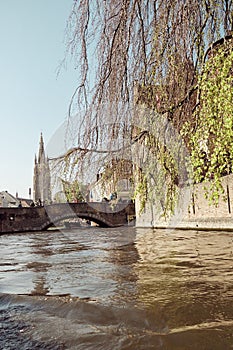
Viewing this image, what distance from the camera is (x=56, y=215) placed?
2864 centimetres

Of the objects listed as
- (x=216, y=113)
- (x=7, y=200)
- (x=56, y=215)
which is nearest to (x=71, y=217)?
(x=56, y=215)

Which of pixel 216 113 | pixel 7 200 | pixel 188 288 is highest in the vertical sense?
pixel 7 200

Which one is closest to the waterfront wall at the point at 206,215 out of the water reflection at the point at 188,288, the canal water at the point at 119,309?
the water reflection at the point at 188,288

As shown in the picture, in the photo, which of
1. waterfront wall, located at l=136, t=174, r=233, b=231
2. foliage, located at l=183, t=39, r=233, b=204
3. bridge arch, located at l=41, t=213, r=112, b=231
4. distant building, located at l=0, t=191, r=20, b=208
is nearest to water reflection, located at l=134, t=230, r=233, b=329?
foliage, located at l=183, t=39, r=233, b=204

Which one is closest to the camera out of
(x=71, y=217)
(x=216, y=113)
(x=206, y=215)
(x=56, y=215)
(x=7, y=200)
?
(x=216, y=113)

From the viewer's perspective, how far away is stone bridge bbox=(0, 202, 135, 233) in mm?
26922

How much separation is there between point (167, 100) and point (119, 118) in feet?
1.73

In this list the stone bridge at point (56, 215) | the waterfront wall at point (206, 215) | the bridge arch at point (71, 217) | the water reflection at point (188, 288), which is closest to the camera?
the water reflection at point (188, 288)

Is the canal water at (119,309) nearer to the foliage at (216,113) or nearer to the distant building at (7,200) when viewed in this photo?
the foliage at (216,113)

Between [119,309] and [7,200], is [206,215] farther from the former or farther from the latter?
[7,200]

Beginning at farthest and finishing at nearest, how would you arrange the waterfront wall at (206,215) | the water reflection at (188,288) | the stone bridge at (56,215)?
the stone bridge at (56,215) < the waterfront wall at (206,215) < the water reflection at (188,288)

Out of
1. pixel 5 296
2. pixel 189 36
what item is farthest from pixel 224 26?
pixel 5 296

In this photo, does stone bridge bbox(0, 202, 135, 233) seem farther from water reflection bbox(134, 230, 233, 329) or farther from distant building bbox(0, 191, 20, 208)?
distant building bbox(0, 191, 20, 208)

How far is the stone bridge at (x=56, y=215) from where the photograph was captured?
88.3 feet
